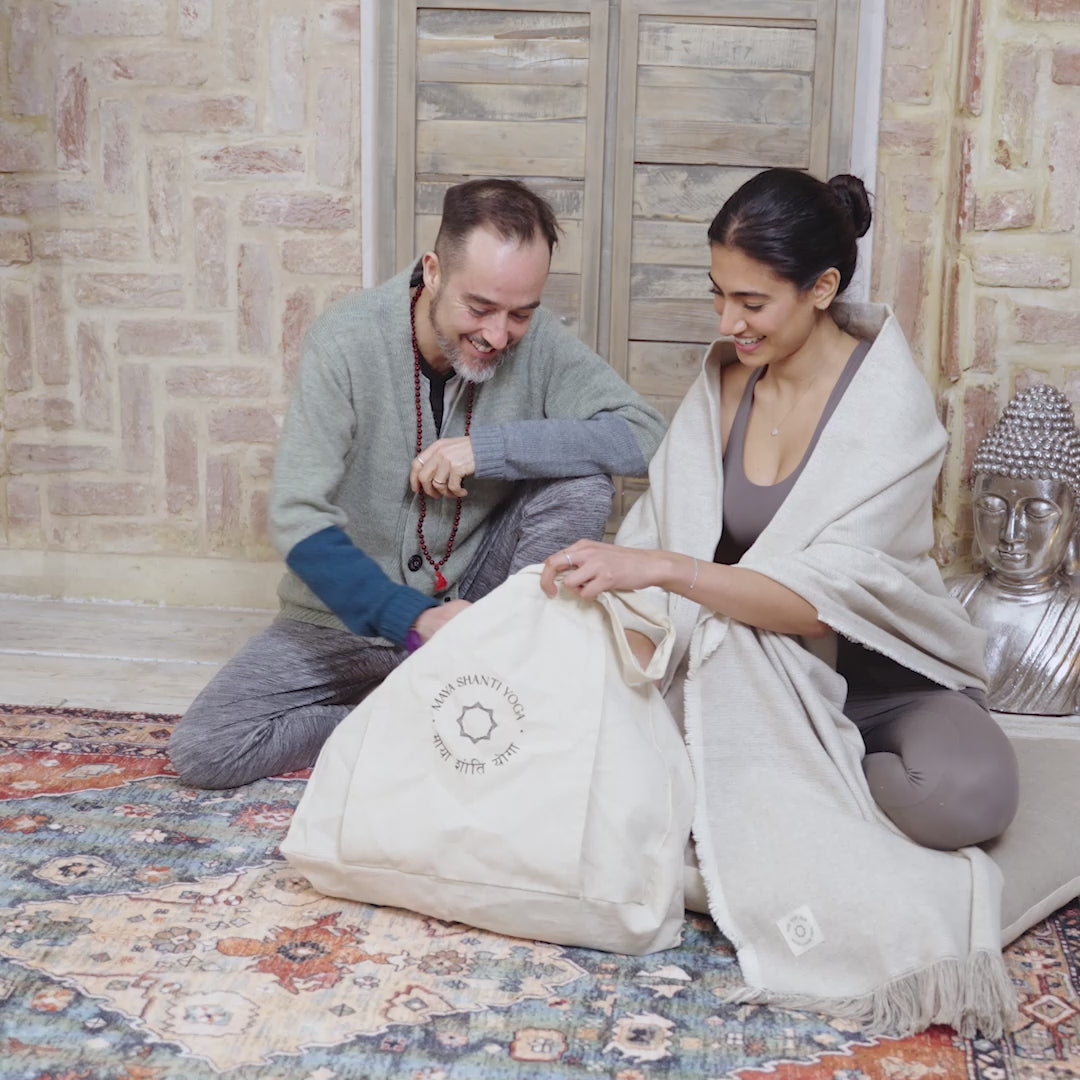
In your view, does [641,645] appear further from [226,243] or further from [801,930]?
[226,243]

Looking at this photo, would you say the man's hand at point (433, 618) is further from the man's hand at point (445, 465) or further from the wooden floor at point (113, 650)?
the wooden floor at point (113, 650)

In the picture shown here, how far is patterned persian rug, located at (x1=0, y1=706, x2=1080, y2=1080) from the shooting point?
1.62m

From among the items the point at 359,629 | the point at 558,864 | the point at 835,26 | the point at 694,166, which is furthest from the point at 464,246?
the point at 835,26

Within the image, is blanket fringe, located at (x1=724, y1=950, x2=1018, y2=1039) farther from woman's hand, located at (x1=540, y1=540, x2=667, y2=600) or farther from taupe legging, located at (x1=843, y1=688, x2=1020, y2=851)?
woman's hand, located at (x1=540, y1=540, x2=667, y2=600)

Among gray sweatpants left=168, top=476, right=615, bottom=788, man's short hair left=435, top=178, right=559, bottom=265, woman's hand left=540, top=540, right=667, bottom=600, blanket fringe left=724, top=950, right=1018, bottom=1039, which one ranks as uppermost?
man's short hair left=435, top=178, right=559, bottom=265

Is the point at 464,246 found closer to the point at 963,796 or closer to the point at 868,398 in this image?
the point at 868,398

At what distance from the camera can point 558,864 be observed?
1788 mm

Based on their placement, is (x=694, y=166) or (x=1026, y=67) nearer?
(x=1026, y=67)

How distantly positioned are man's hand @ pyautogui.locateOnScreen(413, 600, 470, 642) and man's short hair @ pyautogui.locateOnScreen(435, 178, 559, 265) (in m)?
0.64

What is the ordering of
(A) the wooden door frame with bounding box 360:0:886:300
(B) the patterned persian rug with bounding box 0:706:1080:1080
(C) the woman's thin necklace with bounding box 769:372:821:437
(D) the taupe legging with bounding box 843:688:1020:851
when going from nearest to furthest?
(B) the patterned persian rug with bounding box 0:706:1080:1080
(D) the taupe legging with bounding box 843:688:1020:851
(C) the woman's thin necklace with bounding box 769:372:821:437
(A) the wooden door frame with bounding box 360:0:886:300

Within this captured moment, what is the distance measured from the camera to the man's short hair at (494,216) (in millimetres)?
2340

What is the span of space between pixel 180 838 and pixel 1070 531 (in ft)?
6.66

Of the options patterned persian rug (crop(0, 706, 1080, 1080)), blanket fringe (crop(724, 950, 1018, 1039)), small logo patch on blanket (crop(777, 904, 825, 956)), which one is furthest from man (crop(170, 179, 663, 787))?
blanket fringe (crop(724, 950, 1018, 1039))

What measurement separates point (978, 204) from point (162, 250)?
2073mm
